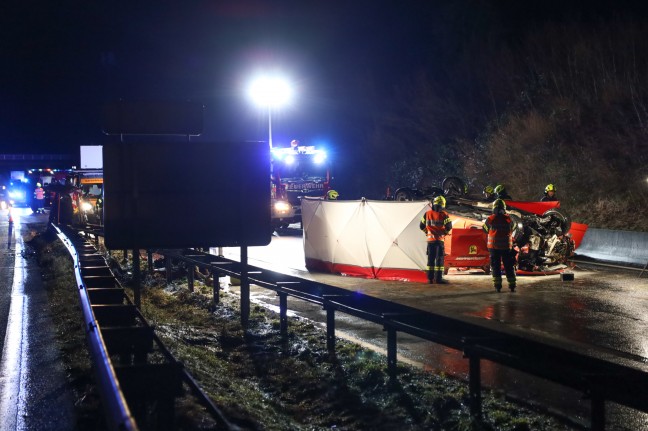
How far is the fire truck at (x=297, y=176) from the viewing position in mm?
29625

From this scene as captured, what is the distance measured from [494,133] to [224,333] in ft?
81.7

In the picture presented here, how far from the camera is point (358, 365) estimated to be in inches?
310

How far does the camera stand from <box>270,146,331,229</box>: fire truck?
2962 centimetres

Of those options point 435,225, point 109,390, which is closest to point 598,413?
point 109,390

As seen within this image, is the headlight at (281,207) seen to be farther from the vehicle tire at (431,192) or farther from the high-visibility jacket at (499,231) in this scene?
the high-visibility jacket at (499,231)

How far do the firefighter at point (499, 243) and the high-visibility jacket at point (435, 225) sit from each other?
2.92 feet

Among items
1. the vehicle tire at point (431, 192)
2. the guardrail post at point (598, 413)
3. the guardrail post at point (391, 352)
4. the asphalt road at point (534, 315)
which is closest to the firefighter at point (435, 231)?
the asphalt road at point (534, 315)

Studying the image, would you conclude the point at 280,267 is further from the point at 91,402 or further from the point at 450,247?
the point at 91,402

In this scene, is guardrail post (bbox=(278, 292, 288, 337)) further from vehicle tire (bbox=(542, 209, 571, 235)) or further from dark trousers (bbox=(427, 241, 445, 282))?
vehicle tire (bbox=(542, 209, 571, 235))

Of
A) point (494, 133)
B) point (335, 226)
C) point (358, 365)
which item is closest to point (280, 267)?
point (335, 226)

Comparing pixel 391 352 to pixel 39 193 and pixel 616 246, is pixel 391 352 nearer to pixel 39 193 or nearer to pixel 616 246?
pixel 616 246

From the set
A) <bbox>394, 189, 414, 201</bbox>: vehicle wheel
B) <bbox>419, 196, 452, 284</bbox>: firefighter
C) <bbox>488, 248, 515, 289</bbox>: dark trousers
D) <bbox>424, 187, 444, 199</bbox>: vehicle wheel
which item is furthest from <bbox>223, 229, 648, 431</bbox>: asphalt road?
<bbox>394, 189, 414, 201</bbox>: vehicle wheel

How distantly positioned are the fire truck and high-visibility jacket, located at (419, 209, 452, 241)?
1541 centimetres

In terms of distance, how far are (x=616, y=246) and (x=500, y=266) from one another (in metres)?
7.99
